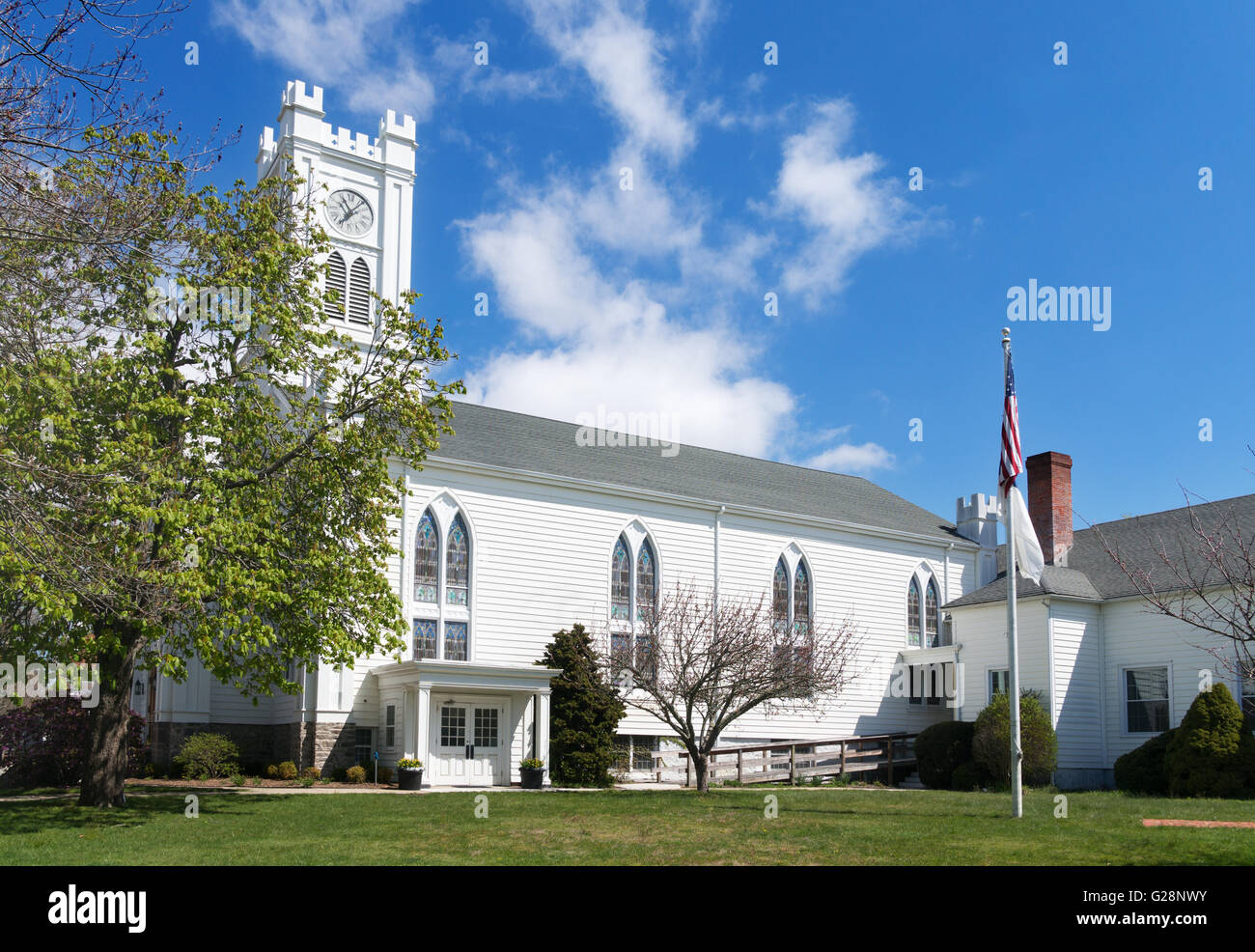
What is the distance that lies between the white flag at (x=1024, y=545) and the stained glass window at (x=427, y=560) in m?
17.0

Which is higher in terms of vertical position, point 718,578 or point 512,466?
point 512,466

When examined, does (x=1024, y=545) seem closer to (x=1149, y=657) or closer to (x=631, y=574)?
(x=1149, y=657)

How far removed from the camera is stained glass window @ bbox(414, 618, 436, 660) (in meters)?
30.5

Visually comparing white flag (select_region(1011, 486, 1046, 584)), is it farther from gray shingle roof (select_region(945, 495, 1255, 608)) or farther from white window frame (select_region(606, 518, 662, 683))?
white window frame (select_region(606, 518, 662, 683))

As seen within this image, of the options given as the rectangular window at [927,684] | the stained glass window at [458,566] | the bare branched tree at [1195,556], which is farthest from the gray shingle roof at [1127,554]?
the stained glass window at [458,566]

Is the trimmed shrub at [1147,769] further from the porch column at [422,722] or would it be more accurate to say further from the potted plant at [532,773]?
the porch column at [422,722]

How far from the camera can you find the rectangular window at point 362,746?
2944 cm

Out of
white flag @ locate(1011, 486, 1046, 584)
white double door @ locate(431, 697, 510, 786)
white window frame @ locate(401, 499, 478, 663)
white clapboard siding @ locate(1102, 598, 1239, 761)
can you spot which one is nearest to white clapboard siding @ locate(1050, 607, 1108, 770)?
white clapboard siding @ locate(1102, 598, 1239, 761)

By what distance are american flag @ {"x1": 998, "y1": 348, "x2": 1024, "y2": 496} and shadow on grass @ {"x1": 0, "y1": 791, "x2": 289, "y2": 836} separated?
13979 mm
